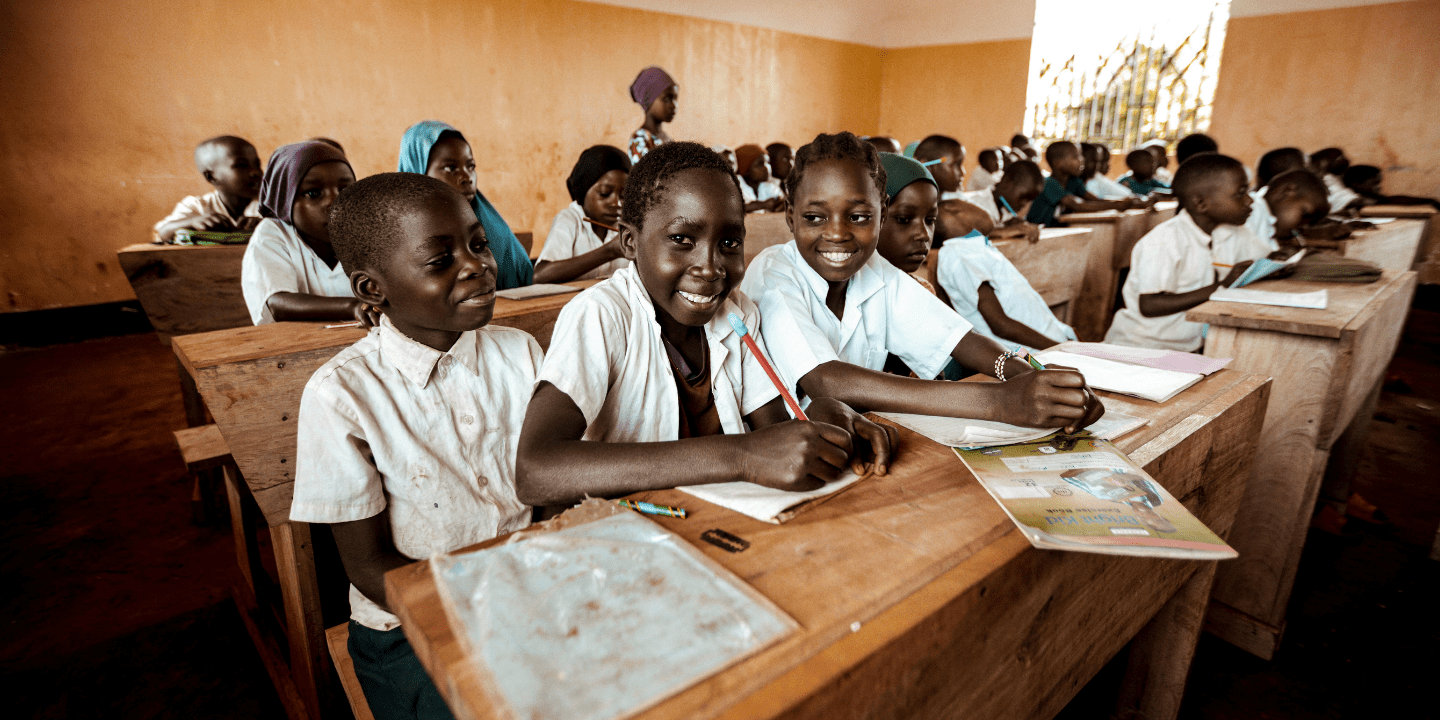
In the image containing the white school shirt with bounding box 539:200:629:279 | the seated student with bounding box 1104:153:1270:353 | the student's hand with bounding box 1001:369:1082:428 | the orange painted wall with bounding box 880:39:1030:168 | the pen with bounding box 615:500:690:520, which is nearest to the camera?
the pen with bounding box 615:500:690:520

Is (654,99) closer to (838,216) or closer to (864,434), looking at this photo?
(838,216)

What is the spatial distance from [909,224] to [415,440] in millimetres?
1386

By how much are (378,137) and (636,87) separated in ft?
8.88

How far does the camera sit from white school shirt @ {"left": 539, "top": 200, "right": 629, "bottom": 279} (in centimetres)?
280

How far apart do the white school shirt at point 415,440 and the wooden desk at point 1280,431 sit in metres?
1.72

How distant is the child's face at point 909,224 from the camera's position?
6.15 ft

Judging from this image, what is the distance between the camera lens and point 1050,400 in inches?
40.5

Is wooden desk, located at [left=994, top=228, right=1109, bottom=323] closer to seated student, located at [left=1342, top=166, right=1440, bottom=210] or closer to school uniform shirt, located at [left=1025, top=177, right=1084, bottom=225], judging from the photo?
school uniform shirt, located at [left=1025, top=177, right=1084, bottom=225]

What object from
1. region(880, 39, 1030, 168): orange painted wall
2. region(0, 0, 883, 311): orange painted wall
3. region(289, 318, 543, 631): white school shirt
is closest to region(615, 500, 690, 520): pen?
region(289, 318, 543, 631): white school shirt

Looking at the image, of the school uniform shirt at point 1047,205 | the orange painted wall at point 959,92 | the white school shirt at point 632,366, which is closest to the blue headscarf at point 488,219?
the white school shirt at point 632,366

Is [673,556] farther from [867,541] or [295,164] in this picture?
[295,164]

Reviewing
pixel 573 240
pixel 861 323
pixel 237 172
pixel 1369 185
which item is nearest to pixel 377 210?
pixel 861 323

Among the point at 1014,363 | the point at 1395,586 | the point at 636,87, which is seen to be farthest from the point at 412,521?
the point at 636,87

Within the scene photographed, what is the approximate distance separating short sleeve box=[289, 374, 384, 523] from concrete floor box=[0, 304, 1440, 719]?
100 centimetres
